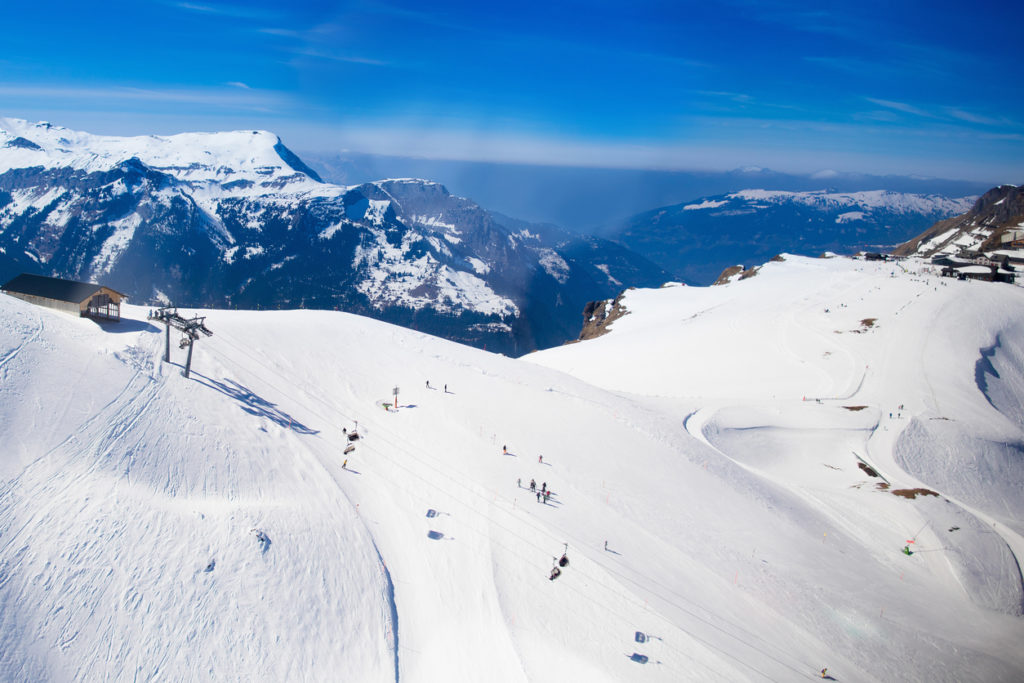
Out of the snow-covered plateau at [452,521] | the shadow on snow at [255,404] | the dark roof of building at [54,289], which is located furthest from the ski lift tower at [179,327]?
the dark roof of building at [54,289]

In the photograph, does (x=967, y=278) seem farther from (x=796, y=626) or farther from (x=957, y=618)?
(x=796, y=626)

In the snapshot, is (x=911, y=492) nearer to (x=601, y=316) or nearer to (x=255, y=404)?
(x=255, y=404)

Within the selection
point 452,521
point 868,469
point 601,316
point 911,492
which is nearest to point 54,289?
point 452,521

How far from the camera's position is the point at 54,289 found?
124 ft

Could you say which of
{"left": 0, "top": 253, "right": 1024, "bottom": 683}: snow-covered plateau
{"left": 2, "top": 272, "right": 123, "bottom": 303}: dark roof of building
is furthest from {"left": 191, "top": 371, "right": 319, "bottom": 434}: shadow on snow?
{"left": 2, "top": 272, "right": 123, "bottom": 303}: dark roof of building

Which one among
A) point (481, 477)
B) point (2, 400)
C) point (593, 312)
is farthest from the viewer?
point (593, 312)

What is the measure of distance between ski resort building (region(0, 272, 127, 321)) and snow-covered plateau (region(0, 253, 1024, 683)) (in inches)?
65.5

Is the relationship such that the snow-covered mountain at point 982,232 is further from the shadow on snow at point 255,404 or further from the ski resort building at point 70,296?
Answer: the ski resort building at point 70,296

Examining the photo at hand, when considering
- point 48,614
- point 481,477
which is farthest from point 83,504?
point 481,477

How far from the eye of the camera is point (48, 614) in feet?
53.9

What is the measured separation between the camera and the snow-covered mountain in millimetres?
138875

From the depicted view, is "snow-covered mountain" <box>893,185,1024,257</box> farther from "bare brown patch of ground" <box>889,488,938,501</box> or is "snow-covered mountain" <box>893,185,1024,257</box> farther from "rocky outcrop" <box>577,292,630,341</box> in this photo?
"bare brown patch of ground" <box>889,488,938,501</box>

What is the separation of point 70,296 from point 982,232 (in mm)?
227703

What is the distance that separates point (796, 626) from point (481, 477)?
19.3m
